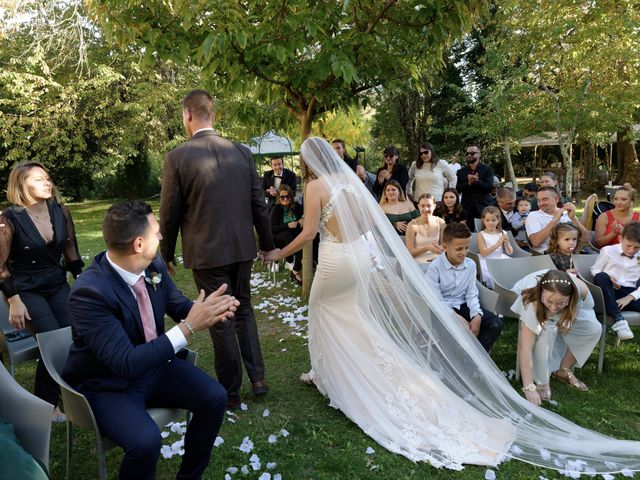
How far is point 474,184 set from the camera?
680 cm

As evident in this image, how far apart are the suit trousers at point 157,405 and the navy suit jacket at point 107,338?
64mm

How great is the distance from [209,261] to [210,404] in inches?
47.1

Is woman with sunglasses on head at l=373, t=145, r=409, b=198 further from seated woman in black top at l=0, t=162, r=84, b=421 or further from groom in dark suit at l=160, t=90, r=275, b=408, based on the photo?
seated woman in black top at l=0, t=162, r=84, b=421

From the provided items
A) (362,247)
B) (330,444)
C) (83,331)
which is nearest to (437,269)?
(362,247)

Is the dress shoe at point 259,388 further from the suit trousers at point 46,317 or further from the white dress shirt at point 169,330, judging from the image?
the white dress shirt at point 169,330

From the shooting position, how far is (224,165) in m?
3.56

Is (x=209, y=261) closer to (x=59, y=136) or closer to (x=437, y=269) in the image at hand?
(x=437, y=269)

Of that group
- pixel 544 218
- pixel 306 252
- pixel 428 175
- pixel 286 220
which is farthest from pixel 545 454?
pixel 286 220

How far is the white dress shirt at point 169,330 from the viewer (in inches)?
93.0

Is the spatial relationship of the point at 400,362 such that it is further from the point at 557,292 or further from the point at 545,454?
the point at 557,292

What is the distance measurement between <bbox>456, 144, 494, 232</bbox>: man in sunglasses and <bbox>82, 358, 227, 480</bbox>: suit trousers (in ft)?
16.3

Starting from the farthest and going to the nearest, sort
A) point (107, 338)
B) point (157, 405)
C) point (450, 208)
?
1. point (450, 208)
2. point (157, 405)
3. point (107, 338)

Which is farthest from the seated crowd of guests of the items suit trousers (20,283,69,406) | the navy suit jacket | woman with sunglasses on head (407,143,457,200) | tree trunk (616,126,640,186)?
tree trunk (616,126,640,186)

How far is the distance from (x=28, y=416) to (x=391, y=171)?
5480 mm
